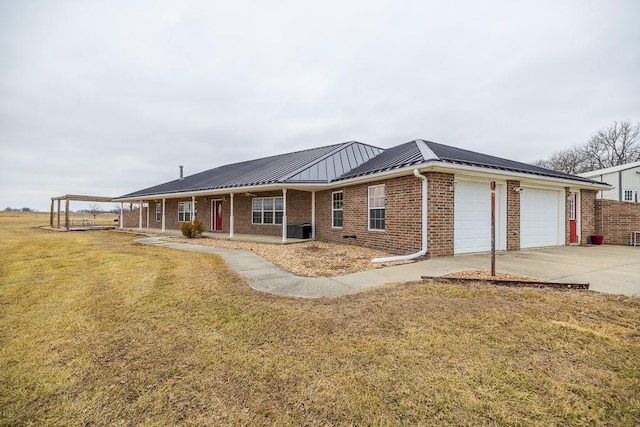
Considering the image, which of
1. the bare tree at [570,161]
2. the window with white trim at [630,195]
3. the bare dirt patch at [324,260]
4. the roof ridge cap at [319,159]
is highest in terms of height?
the bare tree at [570,161]

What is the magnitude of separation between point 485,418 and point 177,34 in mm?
14541

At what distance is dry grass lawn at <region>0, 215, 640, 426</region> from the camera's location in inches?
83.3

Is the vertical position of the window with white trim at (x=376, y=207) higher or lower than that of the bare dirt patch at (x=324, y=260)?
higher

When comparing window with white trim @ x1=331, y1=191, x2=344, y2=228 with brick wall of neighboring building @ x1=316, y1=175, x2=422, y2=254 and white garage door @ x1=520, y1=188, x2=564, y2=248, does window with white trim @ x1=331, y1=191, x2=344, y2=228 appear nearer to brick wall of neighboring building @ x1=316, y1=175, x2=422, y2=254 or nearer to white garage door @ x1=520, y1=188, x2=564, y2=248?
brick wall of neighboring building @ x1=316, y1=175, x2=422, y2=254

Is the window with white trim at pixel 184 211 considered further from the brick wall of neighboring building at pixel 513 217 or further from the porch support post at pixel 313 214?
the brick wall of neighboring building at pixel 513 217

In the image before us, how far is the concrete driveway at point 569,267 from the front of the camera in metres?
5.51

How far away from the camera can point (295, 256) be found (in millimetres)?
9414

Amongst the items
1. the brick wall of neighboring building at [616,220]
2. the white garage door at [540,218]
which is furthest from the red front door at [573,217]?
the brick wall of neighboring building at [616,220]

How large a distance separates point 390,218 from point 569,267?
4887 mm

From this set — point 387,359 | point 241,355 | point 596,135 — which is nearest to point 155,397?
point 241,355

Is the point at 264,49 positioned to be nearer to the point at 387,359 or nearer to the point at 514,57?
the point at 514,57

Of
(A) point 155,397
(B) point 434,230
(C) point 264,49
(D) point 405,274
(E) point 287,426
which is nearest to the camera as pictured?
(E) point 287,426

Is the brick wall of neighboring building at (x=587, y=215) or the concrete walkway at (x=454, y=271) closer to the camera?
the concrete walkway at (x=454, y=271)

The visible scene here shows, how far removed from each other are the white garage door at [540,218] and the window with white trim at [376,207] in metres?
5.36
